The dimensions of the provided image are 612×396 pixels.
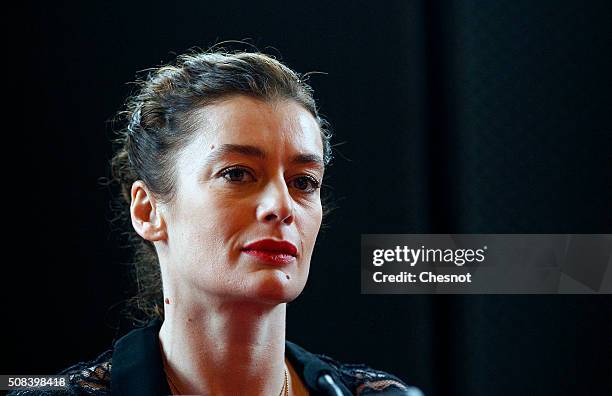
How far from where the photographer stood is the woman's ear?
1.29 meters

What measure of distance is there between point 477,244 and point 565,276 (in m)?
0.14

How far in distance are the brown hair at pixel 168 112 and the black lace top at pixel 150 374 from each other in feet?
0.26

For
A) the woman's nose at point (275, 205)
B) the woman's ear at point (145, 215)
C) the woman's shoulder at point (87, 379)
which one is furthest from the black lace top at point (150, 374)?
the woman's nose at point (275, 205)

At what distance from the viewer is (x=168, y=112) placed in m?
1.30

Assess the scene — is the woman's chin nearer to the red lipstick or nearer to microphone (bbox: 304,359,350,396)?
the red lipstick

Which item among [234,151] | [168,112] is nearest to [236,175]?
[234,151]

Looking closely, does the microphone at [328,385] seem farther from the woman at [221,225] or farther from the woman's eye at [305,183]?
the woman's eye at [305,183]

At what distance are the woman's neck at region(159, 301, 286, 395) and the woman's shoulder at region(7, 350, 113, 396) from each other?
9 cm

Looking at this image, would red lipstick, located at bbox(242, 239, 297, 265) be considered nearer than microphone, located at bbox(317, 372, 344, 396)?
Yes

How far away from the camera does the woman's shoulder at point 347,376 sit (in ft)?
4.42

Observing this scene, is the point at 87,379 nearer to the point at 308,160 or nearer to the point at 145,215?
the point at 145,215

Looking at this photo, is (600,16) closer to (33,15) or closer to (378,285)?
(378,285)

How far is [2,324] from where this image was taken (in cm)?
136

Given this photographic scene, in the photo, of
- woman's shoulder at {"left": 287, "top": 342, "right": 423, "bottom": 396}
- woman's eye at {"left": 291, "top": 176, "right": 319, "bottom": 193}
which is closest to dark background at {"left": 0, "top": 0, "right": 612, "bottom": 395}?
woman's shoulder at {"left": 287, "top": 342, "right": 423, "bottom": 396}
